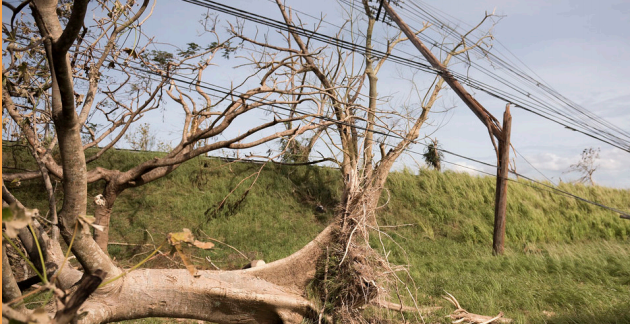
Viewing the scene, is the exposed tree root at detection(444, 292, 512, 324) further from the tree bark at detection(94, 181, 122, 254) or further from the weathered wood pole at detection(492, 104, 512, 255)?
the tree bark at detection(94, 181, 122, 254)

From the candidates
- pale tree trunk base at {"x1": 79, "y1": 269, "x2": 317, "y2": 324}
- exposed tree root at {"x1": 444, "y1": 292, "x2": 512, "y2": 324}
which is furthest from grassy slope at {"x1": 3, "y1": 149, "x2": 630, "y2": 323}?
pale tree trunk base at {"x1": 79, "y1": 269, "x2": 317, "y2": 324}

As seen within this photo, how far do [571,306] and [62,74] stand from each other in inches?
265

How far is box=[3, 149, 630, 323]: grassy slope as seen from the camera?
22.1 ft

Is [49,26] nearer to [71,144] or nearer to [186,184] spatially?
[71,144]

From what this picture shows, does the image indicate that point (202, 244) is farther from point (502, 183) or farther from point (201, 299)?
point (502, 183)

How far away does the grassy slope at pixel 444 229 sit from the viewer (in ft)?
22.1

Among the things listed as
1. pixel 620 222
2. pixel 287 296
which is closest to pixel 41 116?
pixel 287 296

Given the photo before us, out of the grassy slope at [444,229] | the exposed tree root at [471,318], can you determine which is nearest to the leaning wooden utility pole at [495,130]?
the grassy slope at [444,229]

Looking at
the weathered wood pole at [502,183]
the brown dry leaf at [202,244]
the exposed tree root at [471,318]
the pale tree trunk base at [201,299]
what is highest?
the weathered wood pole at [502,183]

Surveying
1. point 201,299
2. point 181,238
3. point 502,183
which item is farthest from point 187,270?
point 502,183

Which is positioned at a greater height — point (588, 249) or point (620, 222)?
point (620, 222)

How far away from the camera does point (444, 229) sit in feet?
37.7

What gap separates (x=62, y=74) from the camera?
260cm

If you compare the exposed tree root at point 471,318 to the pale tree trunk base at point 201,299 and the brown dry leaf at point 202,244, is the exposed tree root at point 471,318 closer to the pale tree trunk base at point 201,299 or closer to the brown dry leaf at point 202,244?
the pale tree trunk base at point 201,299
